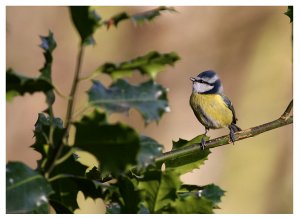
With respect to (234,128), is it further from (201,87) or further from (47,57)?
(47,57)

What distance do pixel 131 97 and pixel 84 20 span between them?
0.45 feet

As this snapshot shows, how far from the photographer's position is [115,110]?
2.86 feet

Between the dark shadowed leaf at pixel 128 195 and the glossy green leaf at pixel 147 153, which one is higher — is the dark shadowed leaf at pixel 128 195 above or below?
below

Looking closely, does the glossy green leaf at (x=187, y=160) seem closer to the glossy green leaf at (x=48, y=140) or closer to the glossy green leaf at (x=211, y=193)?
the glossy green leaf at (x=211, y=193)

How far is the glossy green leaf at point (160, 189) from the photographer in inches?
38.9

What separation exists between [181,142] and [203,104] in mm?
1564

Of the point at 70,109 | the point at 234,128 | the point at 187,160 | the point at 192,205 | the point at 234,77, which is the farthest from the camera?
the point at 234,77

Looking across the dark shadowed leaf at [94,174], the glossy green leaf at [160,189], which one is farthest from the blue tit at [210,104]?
the glossy green leaf at [160,189]

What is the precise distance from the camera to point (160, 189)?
990mm

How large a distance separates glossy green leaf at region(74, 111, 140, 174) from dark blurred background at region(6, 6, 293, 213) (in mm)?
4287

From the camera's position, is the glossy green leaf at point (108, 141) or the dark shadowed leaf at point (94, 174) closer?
the glossy green leaf at point (108, 141)

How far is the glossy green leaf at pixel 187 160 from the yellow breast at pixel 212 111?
146 cm

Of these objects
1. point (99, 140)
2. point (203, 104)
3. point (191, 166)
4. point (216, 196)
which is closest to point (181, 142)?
point (191, 166)

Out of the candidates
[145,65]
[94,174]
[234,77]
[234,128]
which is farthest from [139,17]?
[234,77]
